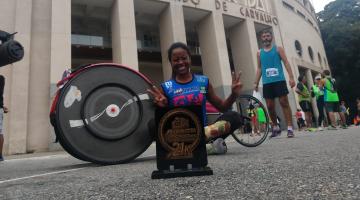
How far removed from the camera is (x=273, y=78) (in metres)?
5.33

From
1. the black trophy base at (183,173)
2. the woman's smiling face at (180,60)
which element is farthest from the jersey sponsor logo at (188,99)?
the black trophy base at (183,173)

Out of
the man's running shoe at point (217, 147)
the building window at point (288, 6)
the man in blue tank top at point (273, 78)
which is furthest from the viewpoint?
the building window at point (288, 6)

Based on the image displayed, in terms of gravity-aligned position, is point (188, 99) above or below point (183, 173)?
above

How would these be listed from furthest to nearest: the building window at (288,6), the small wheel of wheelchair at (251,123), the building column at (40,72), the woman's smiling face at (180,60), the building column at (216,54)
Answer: the building window at (288,6) < the building column at (216,54) < the building column at (40,72) < the small wheel of wheelchair at (251,123) < the woman's smiling face at (180,60)

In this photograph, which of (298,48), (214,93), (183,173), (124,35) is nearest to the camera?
(183,173)

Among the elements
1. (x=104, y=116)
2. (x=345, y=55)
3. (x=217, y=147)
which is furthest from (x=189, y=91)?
(x=345, y=55)

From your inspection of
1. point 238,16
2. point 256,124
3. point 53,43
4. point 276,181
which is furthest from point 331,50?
point 276,181

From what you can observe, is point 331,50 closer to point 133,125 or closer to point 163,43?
point 163,43

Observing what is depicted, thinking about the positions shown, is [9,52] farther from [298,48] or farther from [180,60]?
[298,48]

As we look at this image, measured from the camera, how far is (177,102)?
2.74 meters

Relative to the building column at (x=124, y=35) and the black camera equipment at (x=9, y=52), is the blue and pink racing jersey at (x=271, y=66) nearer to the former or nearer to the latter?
the black camera equipment at (x=9, y=52)

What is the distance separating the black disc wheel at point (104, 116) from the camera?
9.82 ft

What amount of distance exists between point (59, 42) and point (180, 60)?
36.5ft

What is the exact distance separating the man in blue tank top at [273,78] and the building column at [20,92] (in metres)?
9.30
